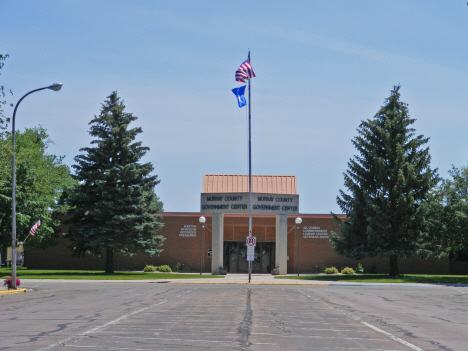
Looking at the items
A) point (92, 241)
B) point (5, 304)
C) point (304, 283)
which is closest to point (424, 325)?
point (5, 304)

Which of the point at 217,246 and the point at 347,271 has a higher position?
the point at 217,246

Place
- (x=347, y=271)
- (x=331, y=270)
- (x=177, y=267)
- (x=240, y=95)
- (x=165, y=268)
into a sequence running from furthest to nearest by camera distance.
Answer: (x=177, y=267), (x=165, y=268), (x=331, y=270), (x=347, y=271), (x=240, y=95)

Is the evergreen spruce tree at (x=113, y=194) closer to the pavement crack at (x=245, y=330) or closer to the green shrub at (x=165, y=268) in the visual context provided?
the green shrub at (x=165, y=268)

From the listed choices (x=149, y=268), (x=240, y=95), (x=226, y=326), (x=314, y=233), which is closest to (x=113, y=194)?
(x=149, y=268)

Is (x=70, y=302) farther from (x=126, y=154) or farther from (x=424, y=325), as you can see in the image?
(x=126, y=154)

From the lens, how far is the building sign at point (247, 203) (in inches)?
1677

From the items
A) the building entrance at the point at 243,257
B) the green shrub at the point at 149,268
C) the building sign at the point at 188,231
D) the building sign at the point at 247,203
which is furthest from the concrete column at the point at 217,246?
the green shrub at the point at 149,268

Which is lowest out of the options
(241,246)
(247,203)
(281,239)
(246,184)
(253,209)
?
(241,246)

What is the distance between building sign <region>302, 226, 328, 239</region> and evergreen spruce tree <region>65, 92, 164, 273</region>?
12566 millimetres

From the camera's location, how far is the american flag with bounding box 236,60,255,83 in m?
36.8

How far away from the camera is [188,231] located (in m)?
47.5

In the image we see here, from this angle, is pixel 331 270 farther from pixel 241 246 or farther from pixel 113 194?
pixel 113 194

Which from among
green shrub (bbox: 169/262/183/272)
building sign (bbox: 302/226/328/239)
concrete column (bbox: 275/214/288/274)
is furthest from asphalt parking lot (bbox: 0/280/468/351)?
building sign (bbox: 302/226/328/239)

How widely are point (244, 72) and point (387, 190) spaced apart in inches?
506
